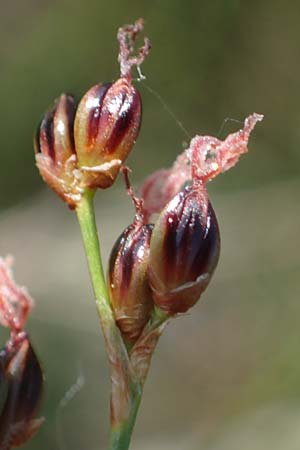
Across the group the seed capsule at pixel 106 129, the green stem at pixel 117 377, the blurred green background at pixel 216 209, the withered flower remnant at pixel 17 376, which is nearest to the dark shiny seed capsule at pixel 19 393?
the withered flower remnant at pixel 17 376

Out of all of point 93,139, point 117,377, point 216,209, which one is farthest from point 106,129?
point 216,209

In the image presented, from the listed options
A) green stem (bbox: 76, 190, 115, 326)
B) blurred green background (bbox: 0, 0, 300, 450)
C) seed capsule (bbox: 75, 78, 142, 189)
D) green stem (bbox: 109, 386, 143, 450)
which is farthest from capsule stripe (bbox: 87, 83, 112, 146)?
blurred green background (bbox: 0, 0, 300, 450)

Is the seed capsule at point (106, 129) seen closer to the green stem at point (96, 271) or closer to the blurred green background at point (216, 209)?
the green stem at point (96, 271)

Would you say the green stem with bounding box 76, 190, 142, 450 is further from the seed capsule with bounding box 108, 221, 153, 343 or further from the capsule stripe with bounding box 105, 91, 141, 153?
the capsule stripe with bounding box 105, 91, 141, 153

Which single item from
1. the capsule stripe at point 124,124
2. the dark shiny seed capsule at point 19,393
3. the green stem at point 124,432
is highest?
the capsule stripe at point 124,124

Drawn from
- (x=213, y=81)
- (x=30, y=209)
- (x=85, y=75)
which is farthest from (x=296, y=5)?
(x=30, y=209)
